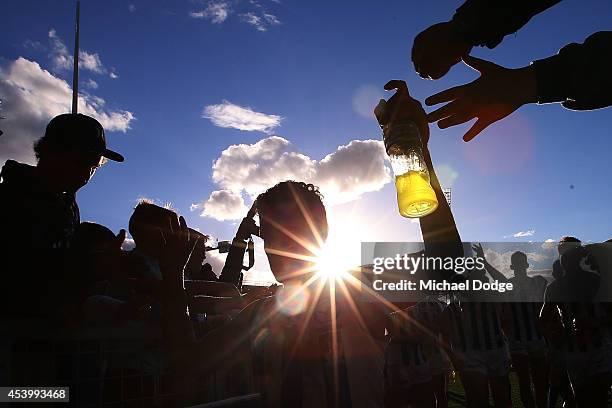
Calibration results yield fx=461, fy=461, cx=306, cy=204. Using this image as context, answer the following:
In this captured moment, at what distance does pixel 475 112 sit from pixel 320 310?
144 cm

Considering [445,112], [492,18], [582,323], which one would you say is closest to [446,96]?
[445,112]

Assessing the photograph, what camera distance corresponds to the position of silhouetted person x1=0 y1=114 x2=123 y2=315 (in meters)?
2.58

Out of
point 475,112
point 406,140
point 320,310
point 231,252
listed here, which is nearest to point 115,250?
point 320,310

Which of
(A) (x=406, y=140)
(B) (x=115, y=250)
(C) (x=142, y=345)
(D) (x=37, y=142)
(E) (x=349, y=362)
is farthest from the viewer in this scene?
(D) (x=37, y=142)

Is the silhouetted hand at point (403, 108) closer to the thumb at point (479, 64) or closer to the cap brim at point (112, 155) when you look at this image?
the thumb at point (479, 64)

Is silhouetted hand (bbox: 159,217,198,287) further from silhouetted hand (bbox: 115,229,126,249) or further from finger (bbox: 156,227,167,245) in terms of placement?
silhouetted hand (bbox: 115,229,126,249)

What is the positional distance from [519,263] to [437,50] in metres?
8.19

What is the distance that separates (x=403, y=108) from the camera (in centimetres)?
211

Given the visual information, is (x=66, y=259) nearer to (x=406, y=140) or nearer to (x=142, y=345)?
(x=142, y=345)

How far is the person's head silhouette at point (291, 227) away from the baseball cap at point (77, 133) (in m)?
1.63

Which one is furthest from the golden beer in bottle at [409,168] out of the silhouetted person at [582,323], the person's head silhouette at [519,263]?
the person's head silhouette at [519,263]

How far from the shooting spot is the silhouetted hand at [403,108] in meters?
2.09

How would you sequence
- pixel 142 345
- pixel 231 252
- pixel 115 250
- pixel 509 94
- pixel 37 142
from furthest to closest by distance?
pixel 231 252, pixel 37 142, pixel 115 250, pixel 142 345, pixel 509 94

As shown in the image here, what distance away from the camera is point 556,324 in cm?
583
